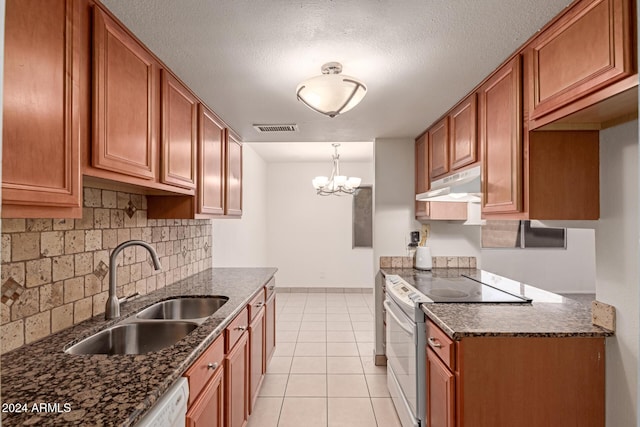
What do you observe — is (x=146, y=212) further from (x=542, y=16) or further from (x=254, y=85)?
(x=542, y=16)

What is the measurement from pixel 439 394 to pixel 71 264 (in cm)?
189

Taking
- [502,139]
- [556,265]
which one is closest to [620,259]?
[502,139]

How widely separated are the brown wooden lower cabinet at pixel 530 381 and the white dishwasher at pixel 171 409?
1.17 metres

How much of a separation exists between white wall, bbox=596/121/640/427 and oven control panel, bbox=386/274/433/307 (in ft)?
2.86

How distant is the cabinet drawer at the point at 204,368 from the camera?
136 centimetres

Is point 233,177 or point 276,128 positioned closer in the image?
point 276,128

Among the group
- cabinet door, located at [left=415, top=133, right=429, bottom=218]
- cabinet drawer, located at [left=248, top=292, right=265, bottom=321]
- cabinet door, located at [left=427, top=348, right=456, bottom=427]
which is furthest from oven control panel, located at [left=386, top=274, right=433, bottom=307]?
cabinet drawer, located at [left=248, top=292, right=265, bottom=321]

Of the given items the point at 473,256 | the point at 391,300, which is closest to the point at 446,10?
the point at 391,300

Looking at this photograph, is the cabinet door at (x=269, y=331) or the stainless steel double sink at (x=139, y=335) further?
the cabinet door at (x=269, y=331)

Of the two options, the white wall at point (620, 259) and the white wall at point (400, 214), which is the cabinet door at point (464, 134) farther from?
the white wall at point (400, 214)

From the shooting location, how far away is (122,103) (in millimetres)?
1492

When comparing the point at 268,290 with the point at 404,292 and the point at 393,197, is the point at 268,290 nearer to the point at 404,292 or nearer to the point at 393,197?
the point at 404,292

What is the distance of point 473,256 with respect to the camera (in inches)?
135

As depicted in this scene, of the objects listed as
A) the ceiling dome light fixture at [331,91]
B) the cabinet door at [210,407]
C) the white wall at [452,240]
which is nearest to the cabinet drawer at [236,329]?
the cabinet door at [210,407]
